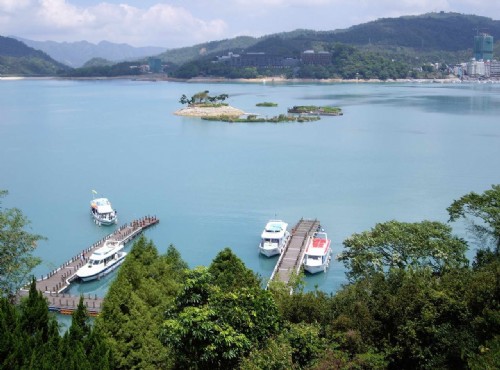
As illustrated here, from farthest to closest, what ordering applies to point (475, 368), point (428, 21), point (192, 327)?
point (428, 21), point (192, 327), point (475, 368)

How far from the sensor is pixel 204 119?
1757 inches

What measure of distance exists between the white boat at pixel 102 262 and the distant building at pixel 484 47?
11356 cm

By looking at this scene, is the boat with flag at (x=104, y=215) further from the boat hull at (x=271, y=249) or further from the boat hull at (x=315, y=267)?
the boat hull at (x=315, y=267)

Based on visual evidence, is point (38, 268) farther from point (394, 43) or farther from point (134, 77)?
point (394, 43)

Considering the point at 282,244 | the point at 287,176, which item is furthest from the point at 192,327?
the point at 287,176

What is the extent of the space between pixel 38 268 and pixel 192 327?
9.65 meters

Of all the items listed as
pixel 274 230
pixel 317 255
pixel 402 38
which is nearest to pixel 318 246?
pixel 317 255

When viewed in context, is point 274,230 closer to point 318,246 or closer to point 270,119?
point 318,246

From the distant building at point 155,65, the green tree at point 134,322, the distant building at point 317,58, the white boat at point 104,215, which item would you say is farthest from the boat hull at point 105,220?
the distant building at point 155,65

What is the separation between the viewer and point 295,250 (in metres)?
14.2

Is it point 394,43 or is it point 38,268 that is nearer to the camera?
point 38,268

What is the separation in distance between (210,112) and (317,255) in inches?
1363

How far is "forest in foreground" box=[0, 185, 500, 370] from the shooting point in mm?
5270

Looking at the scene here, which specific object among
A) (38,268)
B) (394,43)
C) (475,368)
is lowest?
(38,268)
